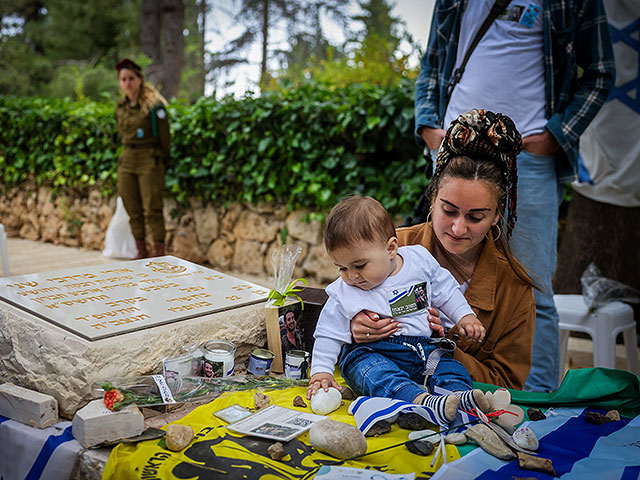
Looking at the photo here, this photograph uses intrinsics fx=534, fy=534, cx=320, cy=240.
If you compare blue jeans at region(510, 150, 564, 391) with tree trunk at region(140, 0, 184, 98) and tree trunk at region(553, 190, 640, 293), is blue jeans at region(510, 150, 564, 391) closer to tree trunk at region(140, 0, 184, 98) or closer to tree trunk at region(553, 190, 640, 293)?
tree trunk at region(553, 190, 640, 293)

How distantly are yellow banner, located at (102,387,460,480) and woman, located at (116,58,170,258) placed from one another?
4.86m

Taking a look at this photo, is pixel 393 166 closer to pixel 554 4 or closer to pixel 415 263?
pixel 554 4

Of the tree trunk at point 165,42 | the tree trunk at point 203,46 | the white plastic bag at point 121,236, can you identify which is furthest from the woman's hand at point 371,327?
the tree trunk at point 203,46

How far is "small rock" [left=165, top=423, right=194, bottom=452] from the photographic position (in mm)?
1418

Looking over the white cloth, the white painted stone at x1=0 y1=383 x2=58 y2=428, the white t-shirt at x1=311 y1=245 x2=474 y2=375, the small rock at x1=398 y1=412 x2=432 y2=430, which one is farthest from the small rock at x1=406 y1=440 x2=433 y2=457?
the white cloth

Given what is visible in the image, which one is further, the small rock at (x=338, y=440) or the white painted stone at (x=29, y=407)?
the white painted stone at (x=29, y=407)

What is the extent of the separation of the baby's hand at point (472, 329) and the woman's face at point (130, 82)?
5061 mm

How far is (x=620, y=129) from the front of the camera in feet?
12.1

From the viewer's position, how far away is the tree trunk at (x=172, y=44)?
9297 mm

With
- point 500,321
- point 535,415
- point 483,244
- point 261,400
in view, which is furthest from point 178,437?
point 483,244

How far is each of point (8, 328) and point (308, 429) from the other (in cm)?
113

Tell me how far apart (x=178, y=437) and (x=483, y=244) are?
1.35m

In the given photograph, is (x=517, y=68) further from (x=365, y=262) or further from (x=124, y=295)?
(x=124, y=295)

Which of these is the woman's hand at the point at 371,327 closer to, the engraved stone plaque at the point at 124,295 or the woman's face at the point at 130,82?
the engraved stone plaque at the point at 124,295
